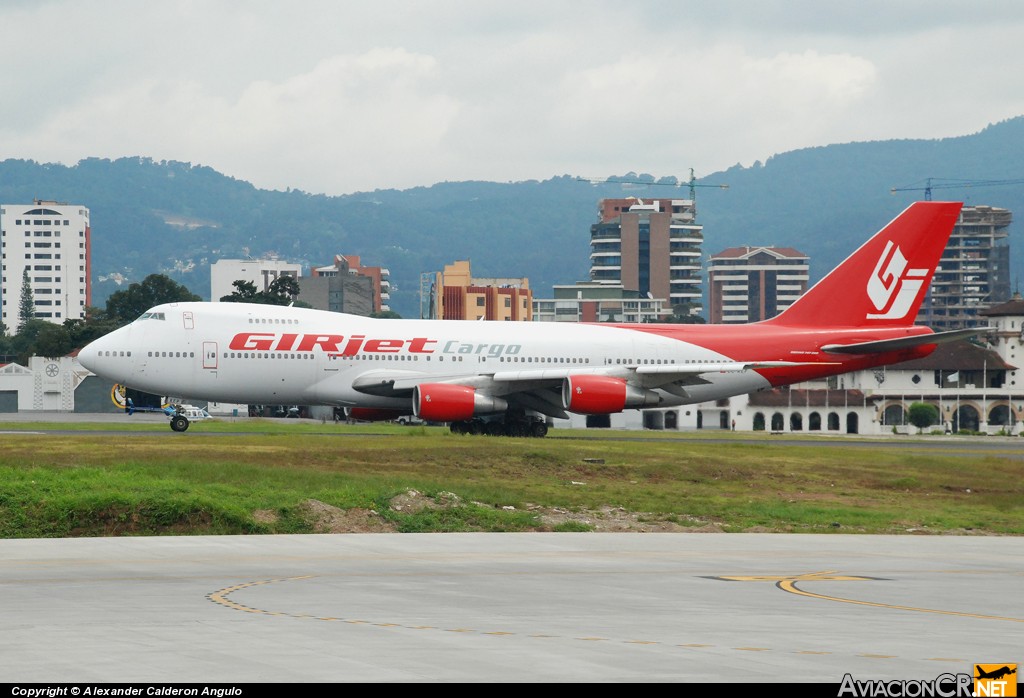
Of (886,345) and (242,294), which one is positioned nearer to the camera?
(886,345)

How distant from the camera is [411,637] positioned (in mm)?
15336

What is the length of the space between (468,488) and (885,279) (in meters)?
30.4

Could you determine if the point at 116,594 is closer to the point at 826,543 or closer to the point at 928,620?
the point at 928,620

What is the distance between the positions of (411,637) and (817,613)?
5.65m

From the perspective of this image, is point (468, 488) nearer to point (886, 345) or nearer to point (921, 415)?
point (886, 345)

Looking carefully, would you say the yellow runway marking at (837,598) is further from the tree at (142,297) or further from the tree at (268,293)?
the tree at (142,297)

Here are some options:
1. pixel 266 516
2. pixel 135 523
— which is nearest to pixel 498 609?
pixel 266 516

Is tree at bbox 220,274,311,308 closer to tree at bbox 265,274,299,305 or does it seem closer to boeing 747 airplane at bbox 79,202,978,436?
tree at bbox 265,274,299,305

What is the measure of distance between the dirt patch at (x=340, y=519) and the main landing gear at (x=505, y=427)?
23.4 meters

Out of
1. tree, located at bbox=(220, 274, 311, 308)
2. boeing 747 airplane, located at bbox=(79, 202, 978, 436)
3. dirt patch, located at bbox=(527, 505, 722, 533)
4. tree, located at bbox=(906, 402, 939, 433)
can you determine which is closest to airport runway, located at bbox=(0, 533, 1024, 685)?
dirt patch, located at bbox=(527, 505, 722, 533)

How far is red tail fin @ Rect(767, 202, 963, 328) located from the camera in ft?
195

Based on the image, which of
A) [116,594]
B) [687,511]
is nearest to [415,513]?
[687,511]

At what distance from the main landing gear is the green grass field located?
8.42 meters

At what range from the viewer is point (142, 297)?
142000 millimetres
